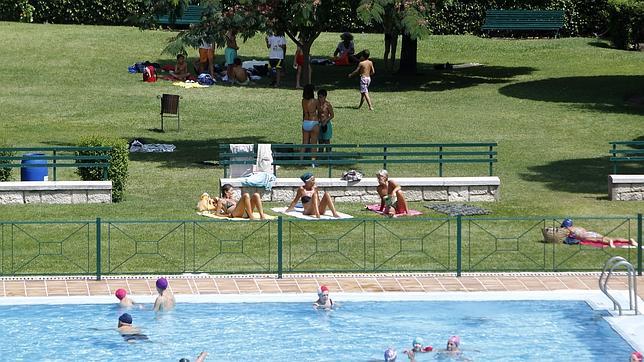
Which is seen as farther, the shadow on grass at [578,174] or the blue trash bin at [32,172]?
the shadow on grass at [578,174]

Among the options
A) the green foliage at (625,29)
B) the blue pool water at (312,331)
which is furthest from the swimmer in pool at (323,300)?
the green foliage at (625,29)

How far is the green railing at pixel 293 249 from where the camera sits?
22.0 metres

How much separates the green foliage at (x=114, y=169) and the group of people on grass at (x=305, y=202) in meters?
1.71

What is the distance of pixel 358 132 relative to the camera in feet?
111

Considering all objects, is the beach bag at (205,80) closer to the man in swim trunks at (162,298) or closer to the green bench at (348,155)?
the green bench at (348,155)

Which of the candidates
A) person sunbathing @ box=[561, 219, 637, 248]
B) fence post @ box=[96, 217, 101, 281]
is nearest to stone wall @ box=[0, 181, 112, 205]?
fence post @ box=[96, 217, 101, 281]

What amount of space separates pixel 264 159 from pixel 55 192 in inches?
155

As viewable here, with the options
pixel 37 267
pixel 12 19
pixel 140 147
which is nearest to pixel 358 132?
A: pixel 140 147

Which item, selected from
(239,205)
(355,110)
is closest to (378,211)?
(239,205)

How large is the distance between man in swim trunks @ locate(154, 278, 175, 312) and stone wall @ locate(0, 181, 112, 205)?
671 centimetres

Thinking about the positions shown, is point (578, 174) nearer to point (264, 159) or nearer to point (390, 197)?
point (390, 197)

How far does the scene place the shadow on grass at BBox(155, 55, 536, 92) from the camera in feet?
135

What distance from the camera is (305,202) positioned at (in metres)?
25.5

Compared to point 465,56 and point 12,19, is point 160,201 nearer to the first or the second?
point 465,56
